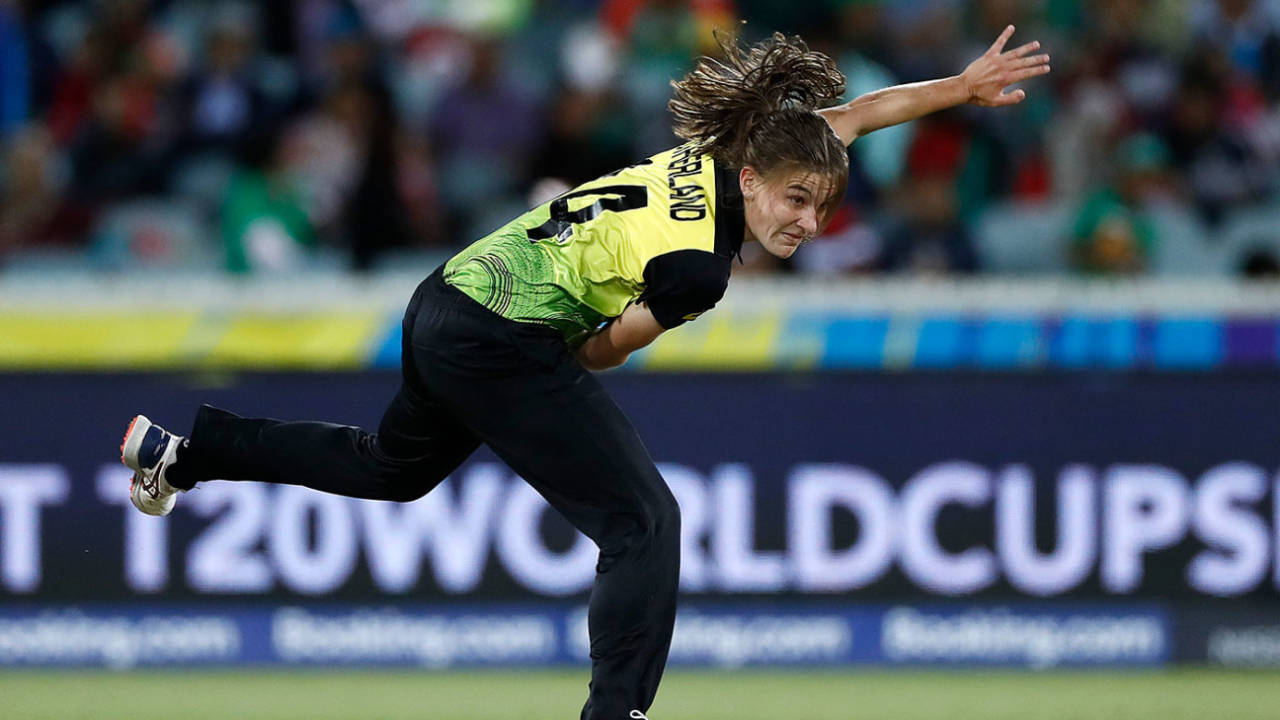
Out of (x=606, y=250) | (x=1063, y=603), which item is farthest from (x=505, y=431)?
(x=1063, y=603)

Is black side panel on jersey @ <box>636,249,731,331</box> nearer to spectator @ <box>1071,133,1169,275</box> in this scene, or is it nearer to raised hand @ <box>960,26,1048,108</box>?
raised hand @ <box>960,26,1048,108</box>

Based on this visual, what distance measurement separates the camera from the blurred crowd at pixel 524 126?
9898mm

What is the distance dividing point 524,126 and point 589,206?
5.40 meters

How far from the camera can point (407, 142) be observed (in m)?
10.4

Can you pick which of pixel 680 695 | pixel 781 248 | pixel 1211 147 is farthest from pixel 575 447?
pixel 1211 147

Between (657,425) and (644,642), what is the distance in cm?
330

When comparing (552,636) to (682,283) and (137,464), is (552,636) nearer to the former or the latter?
(137,464)

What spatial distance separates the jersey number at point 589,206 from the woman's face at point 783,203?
292 millimetres

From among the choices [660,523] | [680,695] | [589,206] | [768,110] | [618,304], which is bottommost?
[680,695]

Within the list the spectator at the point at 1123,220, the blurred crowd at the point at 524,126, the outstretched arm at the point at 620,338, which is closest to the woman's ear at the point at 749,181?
the outstretched arm at the point at 620,338

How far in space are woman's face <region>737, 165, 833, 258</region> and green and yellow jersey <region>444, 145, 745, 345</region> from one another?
4cm

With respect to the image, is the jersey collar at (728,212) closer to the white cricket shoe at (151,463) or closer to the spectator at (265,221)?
the white cricket shoe at (151,463)

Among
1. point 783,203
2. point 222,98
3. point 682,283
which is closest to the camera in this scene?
point 682,283

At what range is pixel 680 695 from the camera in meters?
7.88
